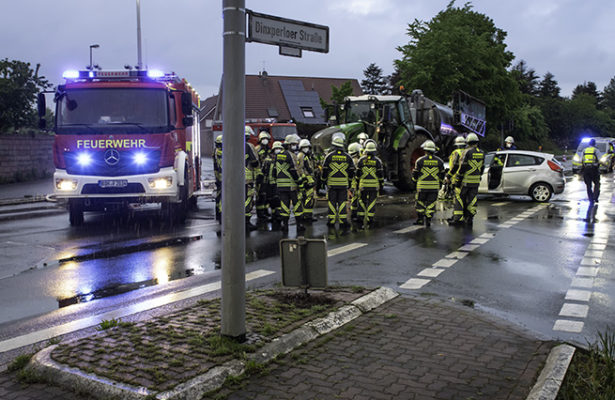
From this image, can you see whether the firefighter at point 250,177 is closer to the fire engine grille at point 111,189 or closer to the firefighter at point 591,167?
the fire engine grille at point 111,189

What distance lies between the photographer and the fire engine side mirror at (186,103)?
12984mm

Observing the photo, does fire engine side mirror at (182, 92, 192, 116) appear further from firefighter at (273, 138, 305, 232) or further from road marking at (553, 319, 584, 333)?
road marking at (553, 319, 584, 333)

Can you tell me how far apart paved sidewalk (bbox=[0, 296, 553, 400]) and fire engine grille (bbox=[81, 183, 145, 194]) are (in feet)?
23.9

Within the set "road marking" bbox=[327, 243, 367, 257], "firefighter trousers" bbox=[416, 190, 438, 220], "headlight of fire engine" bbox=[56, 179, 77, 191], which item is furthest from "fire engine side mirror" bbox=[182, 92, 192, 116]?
"firefighter trousers" bbox=[416, 190, 438, 220]

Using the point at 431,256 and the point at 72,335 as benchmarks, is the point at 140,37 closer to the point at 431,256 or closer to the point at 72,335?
the point at 431,256

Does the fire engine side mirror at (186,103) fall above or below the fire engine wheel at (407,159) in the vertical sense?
above

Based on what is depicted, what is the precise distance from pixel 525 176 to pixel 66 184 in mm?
12639

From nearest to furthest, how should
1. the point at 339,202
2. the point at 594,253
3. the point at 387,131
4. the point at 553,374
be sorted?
the point at 553,374, the point at 594,253, the point at 339,202, the point at 387,131

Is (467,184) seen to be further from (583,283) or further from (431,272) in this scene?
(583,283)

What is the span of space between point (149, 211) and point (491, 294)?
11.0 meters

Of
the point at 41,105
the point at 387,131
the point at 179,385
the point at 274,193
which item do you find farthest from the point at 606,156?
the point at 179,385

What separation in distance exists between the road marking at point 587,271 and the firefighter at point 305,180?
18.4 feet

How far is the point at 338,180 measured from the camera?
493 inches

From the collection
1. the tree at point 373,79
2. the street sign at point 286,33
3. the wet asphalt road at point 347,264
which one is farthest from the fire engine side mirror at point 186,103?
the tree at point 373,79
